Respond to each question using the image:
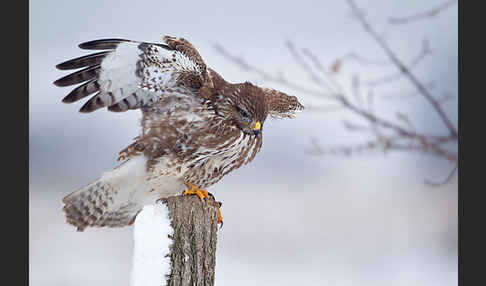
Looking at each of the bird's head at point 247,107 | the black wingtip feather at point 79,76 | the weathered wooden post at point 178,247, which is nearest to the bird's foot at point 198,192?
the weathered wooden post at point 178,247

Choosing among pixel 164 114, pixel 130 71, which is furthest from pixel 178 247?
pixel 130 71

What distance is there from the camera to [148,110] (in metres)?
1.98

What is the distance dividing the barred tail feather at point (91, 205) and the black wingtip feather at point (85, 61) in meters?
0.46

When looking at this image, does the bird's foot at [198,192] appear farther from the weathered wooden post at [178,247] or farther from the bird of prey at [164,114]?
the weathered wooden post at [178,247]

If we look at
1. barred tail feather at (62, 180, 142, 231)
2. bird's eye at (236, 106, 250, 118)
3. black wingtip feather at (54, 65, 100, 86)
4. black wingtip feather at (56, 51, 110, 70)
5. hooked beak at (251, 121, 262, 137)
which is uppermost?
black wingtip feather at (56, 51, 110, 70)

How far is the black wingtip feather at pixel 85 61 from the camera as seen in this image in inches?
74.0

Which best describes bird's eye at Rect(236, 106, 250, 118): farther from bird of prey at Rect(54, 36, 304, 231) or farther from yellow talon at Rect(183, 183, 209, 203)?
yellow talon at Rect(183, 183, 209, 203)

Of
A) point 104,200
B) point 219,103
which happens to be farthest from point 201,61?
point 104,200

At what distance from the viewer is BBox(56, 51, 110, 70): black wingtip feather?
6.17 feet

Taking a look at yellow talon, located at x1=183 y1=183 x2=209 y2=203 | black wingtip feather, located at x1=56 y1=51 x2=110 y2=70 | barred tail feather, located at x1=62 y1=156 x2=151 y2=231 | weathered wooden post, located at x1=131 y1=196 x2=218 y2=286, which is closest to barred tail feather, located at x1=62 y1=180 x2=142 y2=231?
barred tail feather, located at x1=62 y1=156 x2=151 y2=231

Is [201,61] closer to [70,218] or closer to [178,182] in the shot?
[178,182]

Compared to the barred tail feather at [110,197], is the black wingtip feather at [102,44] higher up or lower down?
higher up

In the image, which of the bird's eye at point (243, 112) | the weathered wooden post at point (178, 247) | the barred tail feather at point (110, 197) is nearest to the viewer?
the weathered wooden post at point (178, 247)

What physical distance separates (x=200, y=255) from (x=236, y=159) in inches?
22.6
